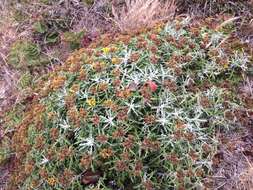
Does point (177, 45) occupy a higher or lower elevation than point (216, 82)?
higher

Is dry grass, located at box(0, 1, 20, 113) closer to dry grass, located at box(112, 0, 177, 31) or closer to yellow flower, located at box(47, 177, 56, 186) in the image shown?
dry grass, located at box(112, 0, 177, 31)

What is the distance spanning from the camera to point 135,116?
264 centimetres

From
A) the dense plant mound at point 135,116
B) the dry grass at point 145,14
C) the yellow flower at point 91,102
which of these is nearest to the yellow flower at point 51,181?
the dense plant mound at point 135,116

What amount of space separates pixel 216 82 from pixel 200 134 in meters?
0.49

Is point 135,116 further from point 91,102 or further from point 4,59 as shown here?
point 4,59

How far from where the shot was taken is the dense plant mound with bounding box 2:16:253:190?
257 cm

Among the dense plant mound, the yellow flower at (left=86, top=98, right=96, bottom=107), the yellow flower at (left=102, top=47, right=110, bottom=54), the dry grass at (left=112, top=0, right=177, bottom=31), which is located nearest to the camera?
the dense plant mound

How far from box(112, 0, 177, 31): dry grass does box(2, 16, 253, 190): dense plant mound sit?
575 millimetres

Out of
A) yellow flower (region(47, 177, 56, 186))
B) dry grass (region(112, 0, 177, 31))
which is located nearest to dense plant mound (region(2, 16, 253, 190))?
yellow flower (region(47, 177, 56, 186))

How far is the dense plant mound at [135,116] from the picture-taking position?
8.42 feet

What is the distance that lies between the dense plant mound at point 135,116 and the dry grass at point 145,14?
22.6 inches

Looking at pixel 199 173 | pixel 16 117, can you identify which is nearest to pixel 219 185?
pixel 199 173

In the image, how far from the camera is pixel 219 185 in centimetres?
267

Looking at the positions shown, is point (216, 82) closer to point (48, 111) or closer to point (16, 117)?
point (48, 111)
